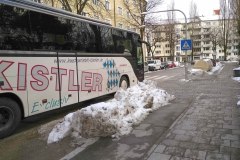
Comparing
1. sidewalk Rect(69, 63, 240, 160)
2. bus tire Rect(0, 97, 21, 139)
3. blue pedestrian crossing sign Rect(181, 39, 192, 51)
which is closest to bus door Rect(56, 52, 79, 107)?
bus tire Rect(0, 97, 21, 139)

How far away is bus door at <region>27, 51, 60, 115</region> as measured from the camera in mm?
5797

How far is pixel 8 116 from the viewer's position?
5.40 metres

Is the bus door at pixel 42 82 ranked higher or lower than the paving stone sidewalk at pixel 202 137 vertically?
higher

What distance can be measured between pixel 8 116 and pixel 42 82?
1229 mm

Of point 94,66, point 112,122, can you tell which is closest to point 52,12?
point 94,66

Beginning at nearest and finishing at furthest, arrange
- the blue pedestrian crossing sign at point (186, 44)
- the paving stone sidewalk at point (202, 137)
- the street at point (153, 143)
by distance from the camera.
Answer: the paving stone sidewalk at point (202, 137), the street at point (153, 143), the blue pedestrian crossing sign at point (186, 44)

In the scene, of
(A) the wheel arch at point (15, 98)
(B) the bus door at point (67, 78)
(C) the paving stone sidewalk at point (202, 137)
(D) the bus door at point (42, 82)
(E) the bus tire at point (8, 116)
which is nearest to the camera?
(C) the paving stone sidewalk at point (202, 137)

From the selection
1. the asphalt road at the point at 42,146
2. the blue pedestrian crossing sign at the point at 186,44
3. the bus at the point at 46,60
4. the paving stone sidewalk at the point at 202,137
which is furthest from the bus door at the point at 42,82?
the blue pedestrian crossing sign at the point at 186,44

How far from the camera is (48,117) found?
7156 millimetres

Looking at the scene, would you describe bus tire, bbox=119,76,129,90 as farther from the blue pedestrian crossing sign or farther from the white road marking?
the blue pedestrian crossing sign

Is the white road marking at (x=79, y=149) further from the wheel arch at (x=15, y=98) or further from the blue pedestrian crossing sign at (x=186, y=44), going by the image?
the blue pedestrian crossing sign at (x=186, y=44)

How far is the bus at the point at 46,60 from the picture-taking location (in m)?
5.30

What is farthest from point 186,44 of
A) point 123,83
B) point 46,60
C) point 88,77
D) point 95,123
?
point 95,123

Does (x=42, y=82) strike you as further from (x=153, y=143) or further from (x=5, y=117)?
(x=153, y=143)
